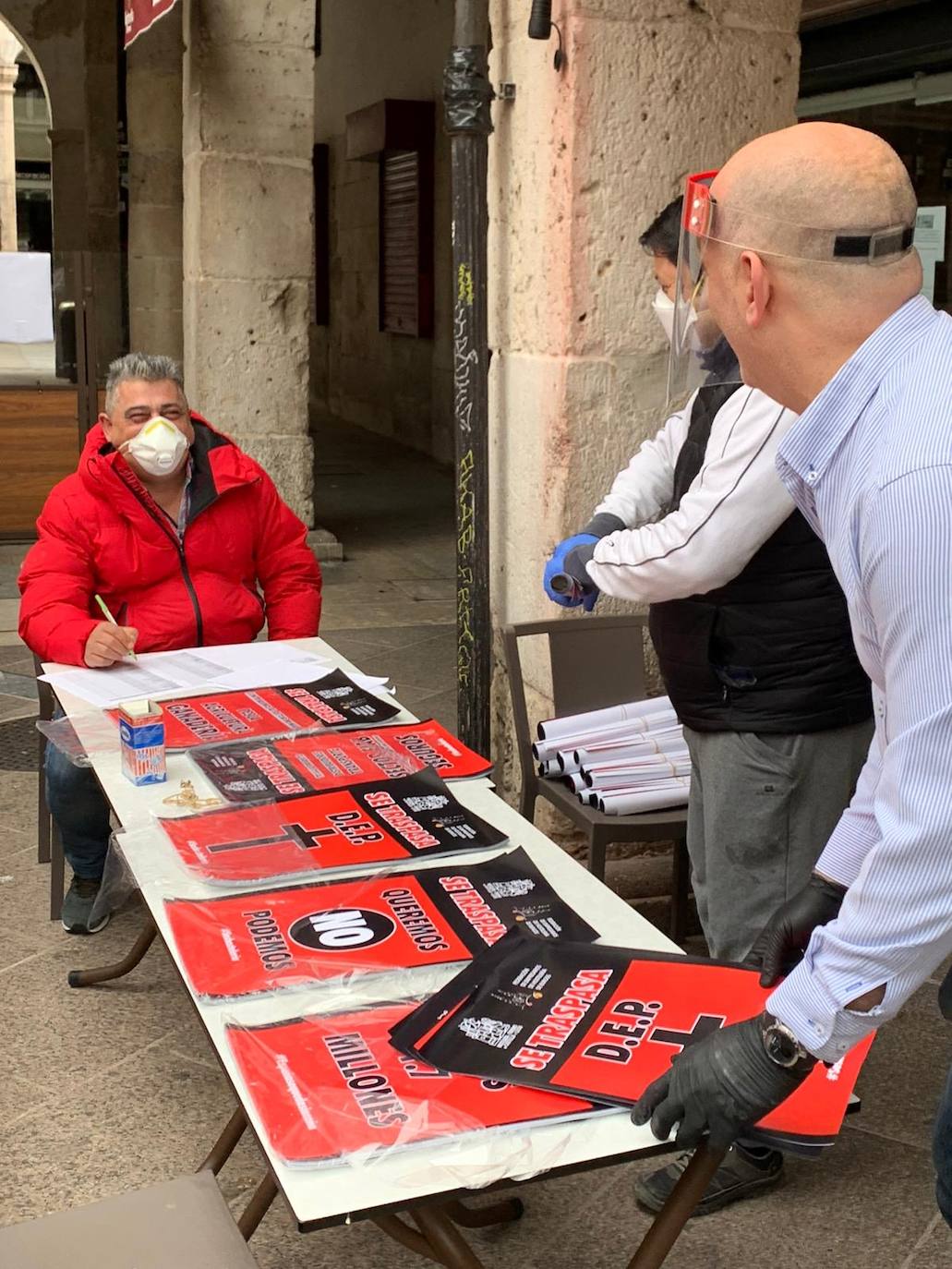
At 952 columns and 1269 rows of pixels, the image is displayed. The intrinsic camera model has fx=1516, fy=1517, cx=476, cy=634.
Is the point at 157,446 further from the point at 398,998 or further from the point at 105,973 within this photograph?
the point at 398,998

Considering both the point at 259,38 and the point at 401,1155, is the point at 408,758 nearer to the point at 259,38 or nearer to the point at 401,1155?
the point at 401,1155

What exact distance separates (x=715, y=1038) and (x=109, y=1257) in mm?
713

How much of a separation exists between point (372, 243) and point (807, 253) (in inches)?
555

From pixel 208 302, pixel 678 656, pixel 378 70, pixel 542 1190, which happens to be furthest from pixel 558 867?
pixel 378 70

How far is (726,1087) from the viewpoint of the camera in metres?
1.61

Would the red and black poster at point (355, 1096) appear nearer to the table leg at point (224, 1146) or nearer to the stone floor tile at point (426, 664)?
the table leg at point (224, 1146)

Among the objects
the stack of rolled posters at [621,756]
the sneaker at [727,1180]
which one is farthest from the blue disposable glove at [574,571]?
the sneaker at [727,1180]

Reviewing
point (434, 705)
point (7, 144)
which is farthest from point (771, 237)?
point (7, 144)

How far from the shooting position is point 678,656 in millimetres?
2723

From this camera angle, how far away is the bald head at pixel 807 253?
157 cm

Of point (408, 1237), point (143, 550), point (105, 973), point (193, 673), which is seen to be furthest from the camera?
point (143, 550)

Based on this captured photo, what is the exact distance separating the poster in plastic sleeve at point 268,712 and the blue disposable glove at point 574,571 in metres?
0.48

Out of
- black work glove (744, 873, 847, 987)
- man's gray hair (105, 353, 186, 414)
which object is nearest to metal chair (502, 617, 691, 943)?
man's gray hair (105, 353, 186, 414)

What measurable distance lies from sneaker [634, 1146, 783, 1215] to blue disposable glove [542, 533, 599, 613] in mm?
1048
